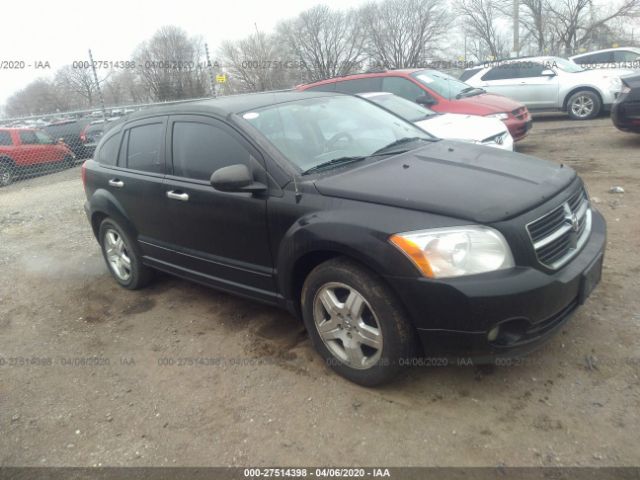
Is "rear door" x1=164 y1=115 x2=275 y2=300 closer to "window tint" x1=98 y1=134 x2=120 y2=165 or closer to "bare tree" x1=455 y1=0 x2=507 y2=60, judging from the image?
"window tint" x1=98 y1=134 x2=120 y2=165

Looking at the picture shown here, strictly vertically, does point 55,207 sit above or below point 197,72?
below

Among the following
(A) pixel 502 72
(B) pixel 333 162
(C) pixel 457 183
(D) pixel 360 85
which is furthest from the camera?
(A) pixel 502 72

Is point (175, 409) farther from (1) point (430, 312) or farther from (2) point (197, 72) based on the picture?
(2) point (197, 72)

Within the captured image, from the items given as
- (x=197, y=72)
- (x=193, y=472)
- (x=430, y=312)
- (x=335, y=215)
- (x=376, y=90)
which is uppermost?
(x=197, y=72)

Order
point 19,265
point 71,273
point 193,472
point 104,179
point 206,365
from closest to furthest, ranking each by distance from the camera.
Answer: point 193,472
point 206,365
point 104,179
point 71,273
point 19,265

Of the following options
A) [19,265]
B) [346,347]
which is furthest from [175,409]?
[19,265]

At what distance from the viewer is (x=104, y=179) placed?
4738 mm

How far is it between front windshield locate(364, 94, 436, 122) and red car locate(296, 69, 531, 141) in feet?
2.51

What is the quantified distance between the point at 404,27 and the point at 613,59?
2766 cm

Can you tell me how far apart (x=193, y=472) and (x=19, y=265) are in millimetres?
4777

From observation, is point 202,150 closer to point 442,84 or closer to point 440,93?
point 440,93

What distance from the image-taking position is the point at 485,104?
8258 mm

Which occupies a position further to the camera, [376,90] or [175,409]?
[376,90]

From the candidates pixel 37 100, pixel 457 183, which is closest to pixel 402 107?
pixel 457 183
